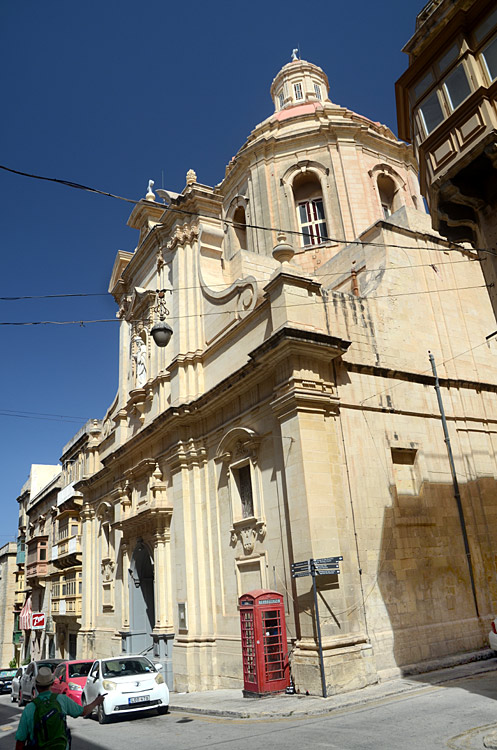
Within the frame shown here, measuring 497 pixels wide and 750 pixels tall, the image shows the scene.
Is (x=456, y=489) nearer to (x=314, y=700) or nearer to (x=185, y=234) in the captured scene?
(x=314, y=700)

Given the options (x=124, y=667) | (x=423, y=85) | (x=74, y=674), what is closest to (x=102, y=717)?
(x=124, y=667)

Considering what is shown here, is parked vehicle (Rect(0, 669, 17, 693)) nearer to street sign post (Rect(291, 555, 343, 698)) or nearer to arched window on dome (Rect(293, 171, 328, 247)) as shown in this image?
street sign post (Rect(291, 555, 343, 698))

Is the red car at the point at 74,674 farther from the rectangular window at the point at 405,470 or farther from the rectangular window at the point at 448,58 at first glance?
the rectangular window at the point at 448,58

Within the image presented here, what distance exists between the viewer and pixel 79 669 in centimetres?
1564

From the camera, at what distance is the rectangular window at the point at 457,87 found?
10289mm

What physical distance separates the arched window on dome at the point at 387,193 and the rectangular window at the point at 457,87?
14988 mm

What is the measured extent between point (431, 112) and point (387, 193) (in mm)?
15714

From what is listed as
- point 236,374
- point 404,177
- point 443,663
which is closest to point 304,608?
point 443,663

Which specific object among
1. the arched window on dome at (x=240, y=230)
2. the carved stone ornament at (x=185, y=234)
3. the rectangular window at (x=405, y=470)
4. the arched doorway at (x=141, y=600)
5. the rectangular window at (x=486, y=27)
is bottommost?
the arched doorway at (x=141, y=600)

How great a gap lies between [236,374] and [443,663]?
332 inches

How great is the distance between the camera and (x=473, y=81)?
1011 cm

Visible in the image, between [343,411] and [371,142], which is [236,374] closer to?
[343,411]

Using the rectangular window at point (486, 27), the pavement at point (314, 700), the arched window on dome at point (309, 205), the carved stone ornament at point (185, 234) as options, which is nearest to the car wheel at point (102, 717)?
the pavement at point (314, 700)

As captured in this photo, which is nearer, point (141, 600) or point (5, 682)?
point (141, 600)
